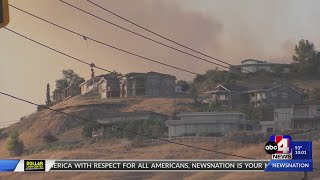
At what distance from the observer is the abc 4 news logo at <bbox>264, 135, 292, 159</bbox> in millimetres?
15616

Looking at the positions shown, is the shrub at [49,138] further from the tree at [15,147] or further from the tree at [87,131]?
the tree at [87,131]

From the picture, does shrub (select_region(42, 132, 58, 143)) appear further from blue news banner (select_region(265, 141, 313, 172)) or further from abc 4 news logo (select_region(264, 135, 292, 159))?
blue news banner (select_region(265, 141, 313, 172))

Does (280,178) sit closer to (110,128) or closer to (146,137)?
(146,137)

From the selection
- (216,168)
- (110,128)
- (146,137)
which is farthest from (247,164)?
(110,128)

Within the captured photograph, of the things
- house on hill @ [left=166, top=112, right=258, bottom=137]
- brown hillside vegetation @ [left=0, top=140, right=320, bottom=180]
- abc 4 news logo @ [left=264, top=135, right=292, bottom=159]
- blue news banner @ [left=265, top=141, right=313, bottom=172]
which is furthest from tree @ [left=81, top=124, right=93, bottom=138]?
blue news banner @ [left=265, top=141, right=313, bottom=172]

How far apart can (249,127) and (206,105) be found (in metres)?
31.7

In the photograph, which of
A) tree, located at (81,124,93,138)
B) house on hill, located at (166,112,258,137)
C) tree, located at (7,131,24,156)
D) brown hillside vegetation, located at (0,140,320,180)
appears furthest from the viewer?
tree, located at (7,131,24,156)

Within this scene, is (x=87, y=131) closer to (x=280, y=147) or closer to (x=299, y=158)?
(x=280, y=147)

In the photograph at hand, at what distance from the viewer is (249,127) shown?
556ft

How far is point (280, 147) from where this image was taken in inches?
632

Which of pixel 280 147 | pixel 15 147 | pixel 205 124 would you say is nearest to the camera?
pixel 280 147

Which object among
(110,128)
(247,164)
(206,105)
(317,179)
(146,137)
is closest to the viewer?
(247,164)

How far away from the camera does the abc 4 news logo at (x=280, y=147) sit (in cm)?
1562

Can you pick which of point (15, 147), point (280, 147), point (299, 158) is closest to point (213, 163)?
point (280, 147)
